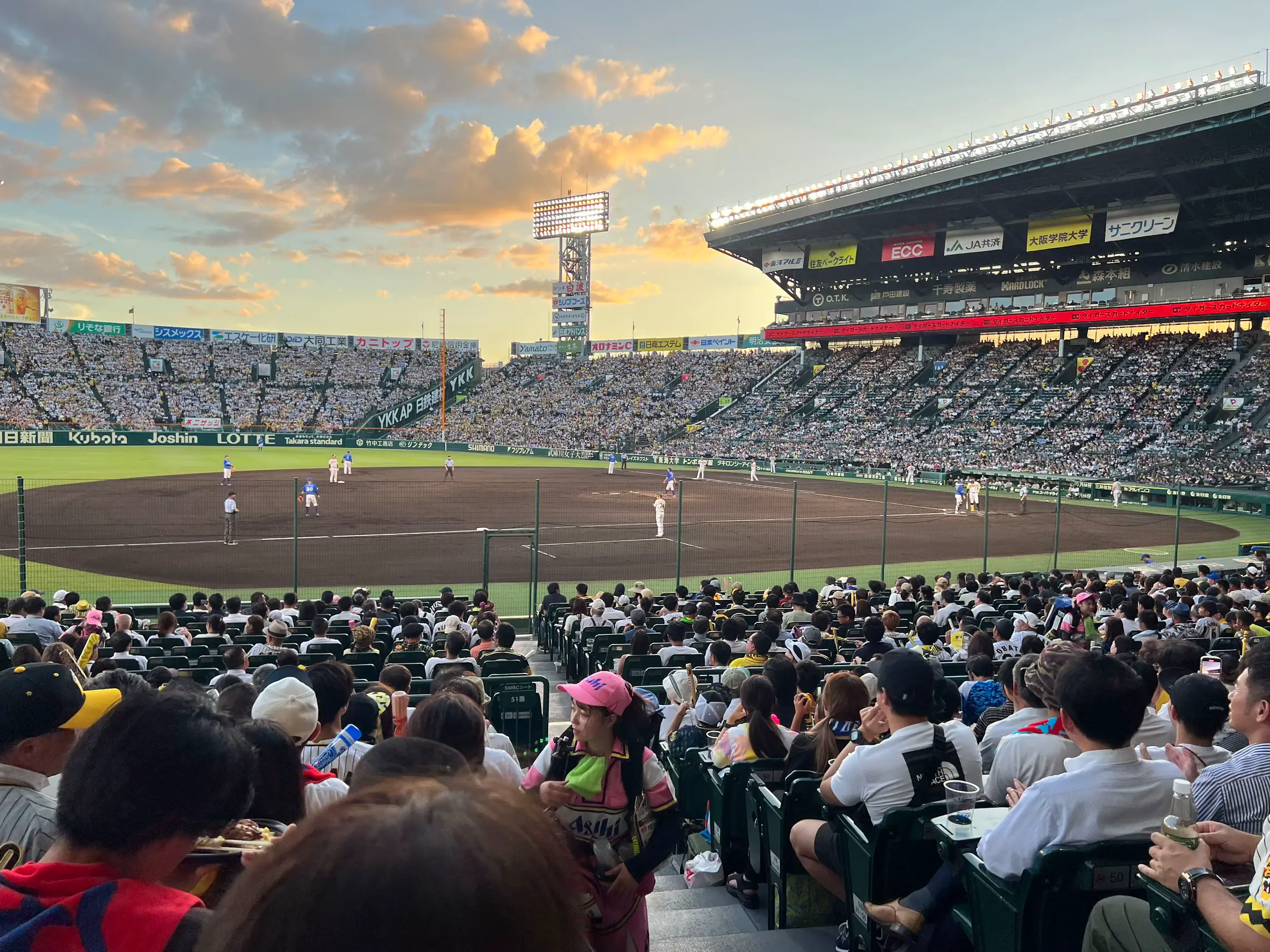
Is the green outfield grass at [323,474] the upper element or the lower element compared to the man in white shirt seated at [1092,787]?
lower

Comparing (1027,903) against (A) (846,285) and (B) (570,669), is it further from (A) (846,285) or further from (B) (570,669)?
(A) (846,285)

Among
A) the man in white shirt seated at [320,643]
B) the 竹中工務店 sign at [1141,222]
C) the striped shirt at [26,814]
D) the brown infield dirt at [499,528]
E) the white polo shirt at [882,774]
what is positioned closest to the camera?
the striped shirt at [26,814]

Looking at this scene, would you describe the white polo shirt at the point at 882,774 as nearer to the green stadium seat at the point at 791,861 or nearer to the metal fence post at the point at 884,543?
the green stadium seat at the point at 791,861

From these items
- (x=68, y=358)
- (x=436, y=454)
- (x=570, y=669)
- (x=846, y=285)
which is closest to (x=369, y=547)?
(x=570, y=669)

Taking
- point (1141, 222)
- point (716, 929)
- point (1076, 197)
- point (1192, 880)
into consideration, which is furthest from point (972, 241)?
point (1192, 880)

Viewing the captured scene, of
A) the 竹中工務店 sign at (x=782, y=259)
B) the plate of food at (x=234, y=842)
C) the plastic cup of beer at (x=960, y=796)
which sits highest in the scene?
the 竹中工務店 sign at (x=782, y=259)

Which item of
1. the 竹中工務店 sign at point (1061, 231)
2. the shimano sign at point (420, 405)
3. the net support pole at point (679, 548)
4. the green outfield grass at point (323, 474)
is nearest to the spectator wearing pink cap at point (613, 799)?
the net support pole at point (679, 548)

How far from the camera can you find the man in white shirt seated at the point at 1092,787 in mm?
3809

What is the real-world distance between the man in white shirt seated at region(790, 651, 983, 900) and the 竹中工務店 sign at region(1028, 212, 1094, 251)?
64789mm

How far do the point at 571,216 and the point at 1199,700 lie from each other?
106m

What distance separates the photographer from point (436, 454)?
251 ft

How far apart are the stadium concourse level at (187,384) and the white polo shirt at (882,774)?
8761 cm

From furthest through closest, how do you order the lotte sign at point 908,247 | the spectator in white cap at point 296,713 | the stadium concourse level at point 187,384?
the stadium concourse level at point 187,384, the lotte sign at point 908,247, the spectator in white cap at point 296,713

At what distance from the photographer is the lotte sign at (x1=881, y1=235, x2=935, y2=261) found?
6850 cm
